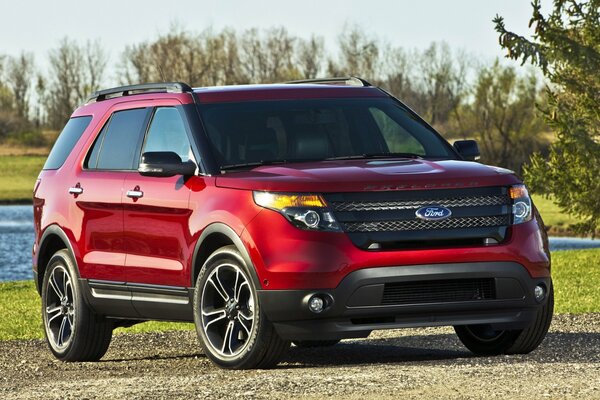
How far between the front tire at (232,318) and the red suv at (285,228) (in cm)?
1

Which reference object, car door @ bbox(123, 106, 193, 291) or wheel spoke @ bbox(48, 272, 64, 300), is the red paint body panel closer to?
car door @ bbox(123, 106, 193, 291)

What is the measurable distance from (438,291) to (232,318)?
1387 millimetres

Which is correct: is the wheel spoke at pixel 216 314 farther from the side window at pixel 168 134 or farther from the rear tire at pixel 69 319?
the rear tire at pixel 69 319

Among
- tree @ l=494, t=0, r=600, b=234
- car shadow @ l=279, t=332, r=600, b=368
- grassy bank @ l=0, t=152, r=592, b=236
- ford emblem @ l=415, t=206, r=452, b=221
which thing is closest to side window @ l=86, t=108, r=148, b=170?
car shadow @ l=279, t=332, r=600, b=368

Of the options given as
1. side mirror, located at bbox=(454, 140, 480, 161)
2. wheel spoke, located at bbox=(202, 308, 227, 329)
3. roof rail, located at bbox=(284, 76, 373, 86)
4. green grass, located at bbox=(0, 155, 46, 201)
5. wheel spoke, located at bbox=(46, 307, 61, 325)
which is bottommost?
green grass, located at bbox=(0, 155, 46, 201)

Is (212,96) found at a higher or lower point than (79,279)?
higher

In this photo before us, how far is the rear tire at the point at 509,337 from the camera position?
32.4 feet

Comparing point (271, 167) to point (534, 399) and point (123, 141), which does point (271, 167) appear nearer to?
point (123, 141)

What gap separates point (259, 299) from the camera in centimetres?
911

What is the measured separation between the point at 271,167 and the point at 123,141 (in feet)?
6.16

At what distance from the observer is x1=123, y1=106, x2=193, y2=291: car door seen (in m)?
9.91

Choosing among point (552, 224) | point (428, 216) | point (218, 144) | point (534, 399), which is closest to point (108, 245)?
point (218, 144)

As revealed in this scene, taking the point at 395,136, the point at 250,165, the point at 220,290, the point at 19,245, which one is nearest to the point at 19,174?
the point at 19,245

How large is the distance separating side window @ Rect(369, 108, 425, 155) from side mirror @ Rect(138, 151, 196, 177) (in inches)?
61.9
